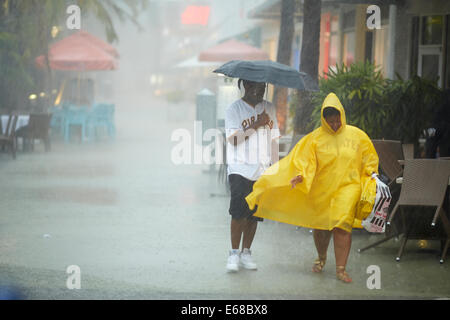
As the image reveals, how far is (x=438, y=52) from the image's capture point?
14.8m

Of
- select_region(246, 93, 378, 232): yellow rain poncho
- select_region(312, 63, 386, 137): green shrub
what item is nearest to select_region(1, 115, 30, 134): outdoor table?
select_region(312, 63, 386, 137): green shrub

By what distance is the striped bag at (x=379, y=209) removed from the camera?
261 inches

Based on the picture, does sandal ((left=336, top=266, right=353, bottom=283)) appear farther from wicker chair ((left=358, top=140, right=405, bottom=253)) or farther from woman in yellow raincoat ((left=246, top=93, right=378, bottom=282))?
wicker chair ((left=358, top=140, right=405, bottom=253))

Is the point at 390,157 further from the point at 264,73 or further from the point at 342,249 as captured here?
the point at 264,73

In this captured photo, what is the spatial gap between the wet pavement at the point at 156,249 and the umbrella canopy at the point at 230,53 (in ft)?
23.2

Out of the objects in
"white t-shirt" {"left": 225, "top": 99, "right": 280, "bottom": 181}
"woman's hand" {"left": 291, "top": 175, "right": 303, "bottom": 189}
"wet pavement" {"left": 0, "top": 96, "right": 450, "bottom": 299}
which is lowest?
"wet pavement" {"left": 0, "top": 96, "right": 450, "bottom": 299}

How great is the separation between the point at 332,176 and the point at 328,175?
4cm

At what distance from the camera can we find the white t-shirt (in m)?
6.95

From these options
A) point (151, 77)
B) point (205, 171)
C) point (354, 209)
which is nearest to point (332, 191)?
point (354, 209)

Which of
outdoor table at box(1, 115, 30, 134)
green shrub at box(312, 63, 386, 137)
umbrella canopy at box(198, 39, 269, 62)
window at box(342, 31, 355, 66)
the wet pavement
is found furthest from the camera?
umbrella canopy at box(198, 39, 269, 62)

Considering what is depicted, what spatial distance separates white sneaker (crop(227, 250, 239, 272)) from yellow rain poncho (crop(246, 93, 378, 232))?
1.68ft

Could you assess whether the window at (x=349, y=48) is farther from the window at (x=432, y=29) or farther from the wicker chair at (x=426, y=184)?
the wicker chair at (x=426, y=184)

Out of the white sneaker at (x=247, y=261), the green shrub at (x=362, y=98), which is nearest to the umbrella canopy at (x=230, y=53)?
the green shrub at (x=362, y=98)

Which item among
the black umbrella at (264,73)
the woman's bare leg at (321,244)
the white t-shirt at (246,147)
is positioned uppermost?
the black umbrella at (264,73)
